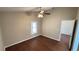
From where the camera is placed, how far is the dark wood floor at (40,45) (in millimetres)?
882

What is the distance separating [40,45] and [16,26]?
371mm

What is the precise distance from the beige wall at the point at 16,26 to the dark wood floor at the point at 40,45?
0.06 metres

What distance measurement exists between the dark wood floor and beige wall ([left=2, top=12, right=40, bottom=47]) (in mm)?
61

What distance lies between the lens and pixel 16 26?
88 cm

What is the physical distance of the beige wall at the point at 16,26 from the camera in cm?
82

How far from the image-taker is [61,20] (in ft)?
2.84

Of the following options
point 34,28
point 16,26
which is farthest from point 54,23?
point 16,26

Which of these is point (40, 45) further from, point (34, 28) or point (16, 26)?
point (16, 26)

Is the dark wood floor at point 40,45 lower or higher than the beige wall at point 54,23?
lower

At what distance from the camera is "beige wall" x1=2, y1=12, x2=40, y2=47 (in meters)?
0.82
